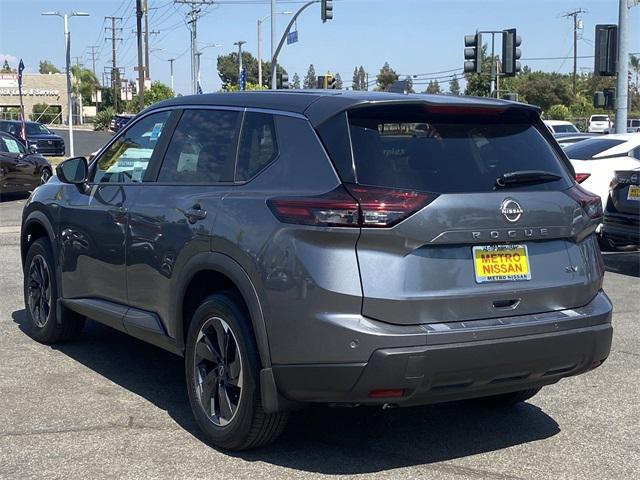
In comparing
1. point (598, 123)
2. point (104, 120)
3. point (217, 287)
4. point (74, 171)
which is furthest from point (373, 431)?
point (104, 120)

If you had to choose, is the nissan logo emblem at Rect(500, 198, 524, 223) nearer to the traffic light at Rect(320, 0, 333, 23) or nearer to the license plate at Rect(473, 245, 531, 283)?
the license plate at Rect(473, 245, 531, 283)

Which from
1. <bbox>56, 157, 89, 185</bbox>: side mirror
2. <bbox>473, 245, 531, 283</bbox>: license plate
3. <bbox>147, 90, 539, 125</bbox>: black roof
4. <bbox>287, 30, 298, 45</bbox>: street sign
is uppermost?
<bbox>287, 30, 298, 45</bbox>: street sign

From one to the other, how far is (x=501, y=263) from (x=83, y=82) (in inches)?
4157

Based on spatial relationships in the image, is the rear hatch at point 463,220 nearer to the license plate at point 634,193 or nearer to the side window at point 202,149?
the side window at point 202,149

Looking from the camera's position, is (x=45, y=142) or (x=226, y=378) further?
(x=45, y=142)

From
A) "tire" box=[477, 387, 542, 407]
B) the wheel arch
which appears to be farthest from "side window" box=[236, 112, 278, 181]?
"tire" box=[477, 387, 542, 407]

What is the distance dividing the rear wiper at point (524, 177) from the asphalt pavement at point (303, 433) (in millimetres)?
1427

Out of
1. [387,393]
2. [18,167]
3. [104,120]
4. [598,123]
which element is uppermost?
[104,120]

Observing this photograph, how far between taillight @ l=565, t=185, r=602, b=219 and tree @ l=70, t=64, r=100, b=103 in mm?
100186

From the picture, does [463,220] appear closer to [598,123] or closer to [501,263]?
[501,263]

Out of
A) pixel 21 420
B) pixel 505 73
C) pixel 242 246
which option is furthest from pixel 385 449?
pixel 505 73

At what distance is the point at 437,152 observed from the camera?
177 inches

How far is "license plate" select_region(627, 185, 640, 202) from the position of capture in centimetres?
1089

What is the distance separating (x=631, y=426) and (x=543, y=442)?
0.65 m
